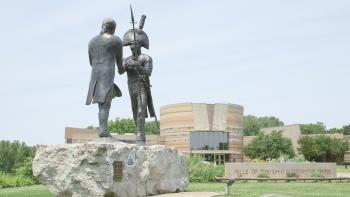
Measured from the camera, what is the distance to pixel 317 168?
32031 millimetres

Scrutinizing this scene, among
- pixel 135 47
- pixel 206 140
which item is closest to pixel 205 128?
pixel 206 140

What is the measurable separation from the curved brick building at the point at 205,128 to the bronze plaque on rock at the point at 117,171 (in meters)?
50.4

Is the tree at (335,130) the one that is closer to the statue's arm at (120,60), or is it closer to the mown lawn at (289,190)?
the mown lawn at (289,190)

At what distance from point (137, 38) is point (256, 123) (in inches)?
3515

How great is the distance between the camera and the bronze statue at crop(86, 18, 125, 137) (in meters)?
11.7

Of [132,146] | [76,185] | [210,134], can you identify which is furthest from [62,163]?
[210,134]

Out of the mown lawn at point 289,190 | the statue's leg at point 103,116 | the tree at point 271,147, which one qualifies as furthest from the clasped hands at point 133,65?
the tree at point 271,147

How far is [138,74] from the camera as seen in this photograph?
13336 mm

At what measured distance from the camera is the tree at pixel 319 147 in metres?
61.8

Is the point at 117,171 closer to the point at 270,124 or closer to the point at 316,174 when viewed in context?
the point at 316,174

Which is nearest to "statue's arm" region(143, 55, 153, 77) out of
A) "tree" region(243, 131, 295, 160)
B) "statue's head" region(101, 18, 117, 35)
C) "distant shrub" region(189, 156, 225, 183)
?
"statue's head" region(101, 18, 117, 35)

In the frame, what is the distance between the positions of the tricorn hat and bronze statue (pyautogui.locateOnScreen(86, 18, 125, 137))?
1.53m

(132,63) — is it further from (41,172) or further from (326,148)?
(326,148)

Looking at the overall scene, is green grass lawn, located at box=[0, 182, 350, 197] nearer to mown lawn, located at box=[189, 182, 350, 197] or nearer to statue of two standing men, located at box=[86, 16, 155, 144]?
mown lawn, located at box=[189, 182, 350, 197]
